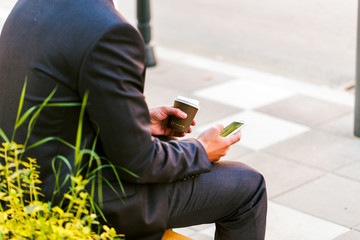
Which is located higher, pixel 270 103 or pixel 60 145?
pixel 60 145

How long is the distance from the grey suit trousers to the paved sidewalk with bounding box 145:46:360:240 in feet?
3.47

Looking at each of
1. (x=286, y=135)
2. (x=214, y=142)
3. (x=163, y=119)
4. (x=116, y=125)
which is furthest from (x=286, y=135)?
(x=116, y=125)

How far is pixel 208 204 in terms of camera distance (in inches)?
102

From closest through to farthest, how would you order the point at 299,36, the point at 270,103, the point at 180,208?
the point at 180,208 < the point at 270,103 < the point at 299,36

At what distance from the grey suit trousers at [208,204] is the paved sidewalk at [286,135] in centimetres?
106

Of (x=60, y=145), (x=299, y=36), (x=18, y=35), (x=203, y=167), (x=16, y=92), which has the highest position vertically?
(x=18, y=35)

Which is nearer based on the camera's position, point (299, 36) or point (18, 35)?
point (18, 35)

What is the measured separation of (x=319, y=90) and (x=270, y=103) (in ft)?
2.15

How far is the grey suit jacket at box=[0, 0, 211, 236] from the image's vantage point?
2.23 metres

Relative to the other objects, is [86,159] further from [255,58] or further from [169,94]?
[255,58]

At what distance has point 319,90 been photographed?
6180 mm

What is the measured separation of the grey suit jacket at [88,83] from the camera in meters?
2.23

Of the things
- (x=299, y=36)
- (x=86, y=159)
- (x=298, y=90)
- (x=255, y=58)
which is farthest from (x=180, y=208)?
(x=299, y=36)

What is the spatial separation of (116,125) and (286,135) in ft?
9.90
